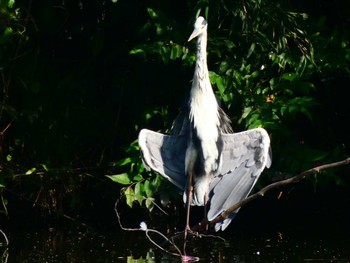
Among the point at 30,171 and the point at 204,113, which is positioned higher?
the point at 204,113

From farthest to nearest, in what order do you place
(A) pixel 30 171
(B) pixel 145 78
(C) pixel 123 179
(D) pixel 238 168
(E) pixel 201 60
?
(B) pixel 145 78 → (A) pixel 30 171 → (C) pixel 123 179 → (E) pixel 201 60 → (D) pixel 238 168

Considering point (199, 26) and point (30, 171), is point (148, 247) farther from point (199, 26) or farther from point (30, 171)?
point (199, 26)

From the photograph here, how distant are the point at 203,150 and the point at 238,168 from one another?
0.26 m

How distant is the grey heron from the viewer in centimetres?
531

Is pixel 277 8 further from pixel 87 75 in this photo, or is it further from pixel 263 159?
pixel 87 75

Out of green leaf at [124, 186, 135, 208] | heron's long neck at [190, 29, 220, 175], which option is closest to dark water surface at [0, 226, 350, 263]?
green leaf at [124, 186, 135, 208]

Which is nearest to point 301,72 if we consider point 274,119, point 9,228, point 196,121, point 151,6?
point 274,119

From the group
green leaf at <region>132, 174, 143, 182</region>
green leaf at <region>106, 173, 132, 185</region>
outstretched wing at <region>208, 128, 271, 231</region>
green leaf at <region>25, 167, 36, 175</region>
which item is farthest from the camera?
green leaf at <region>25, 167, 36, 175</region>

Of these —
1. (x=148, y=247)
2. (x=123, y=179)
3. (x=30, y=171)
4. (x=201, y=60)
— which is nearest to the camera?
(x=201, y=60)

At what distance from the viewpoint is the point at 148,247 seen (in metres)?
5.80

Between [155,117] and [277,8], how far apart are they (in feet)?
3.89

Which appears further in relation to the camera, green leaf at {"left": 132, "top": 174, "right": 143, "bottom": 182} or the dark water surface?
green leaf at {"left": 132, "top": 174, "right": 143, "bottom": 182}

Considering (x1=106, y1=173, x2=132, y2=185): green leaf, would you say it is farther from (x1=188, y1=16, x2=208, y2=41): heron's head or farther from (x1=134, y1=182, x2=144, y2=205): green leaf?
(x1=188, y1=16, x2=208, y2=41): heron's head

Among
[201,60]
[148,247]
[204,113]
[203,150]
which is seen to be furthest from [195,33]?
[148,247]
